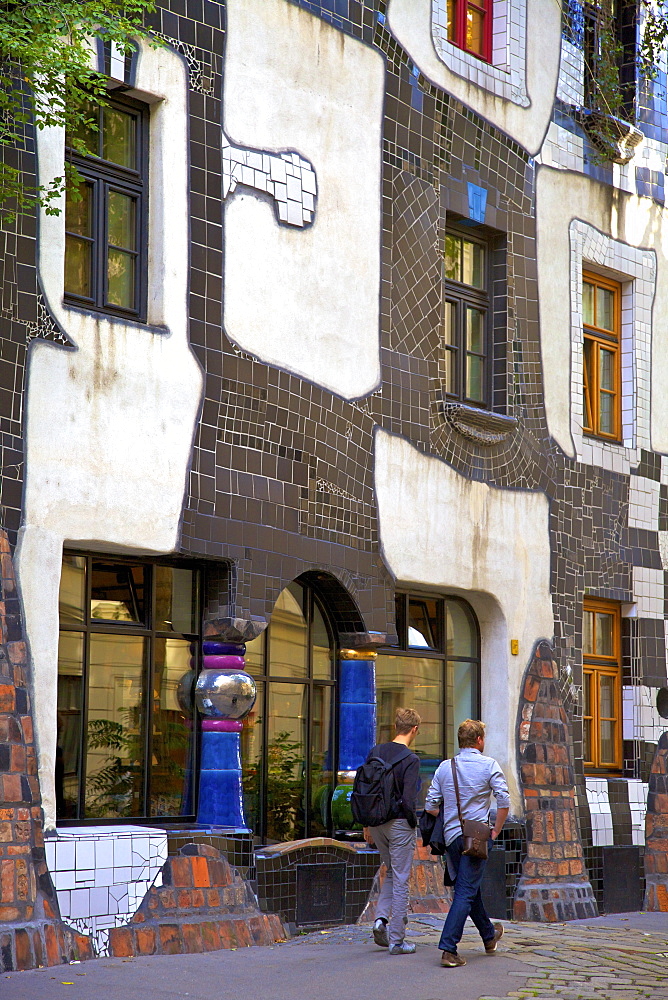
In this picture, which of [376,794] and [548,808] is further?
[548,808]

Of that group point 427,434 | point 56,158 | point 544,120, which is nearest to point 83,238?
point 56,158

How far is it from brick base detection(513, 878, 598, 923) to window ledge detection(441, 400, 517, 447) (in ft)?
13.3

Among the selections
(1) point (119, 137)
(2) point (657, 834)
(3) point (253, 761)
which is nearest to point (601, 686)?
(2) point (657, 834)

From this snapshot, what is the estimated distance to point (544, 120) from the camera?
14.9 m

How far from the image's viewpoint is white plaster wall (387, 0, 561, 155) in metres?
13.3

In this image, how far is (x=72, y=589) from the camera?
10156mm

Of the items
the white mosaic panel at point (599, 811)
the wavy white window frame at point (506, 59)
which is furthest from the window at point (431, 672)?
the wavy white window frame at point (506, 59)

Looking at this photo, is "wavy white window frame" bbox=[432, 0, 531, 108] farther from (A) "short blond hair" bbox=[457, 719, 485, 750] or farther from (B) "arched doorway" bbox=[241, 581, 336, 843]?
(A) "short blond hair" bbox=[457, 719, 485, 750]

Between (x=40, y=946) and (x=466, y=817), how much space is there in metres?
2.72

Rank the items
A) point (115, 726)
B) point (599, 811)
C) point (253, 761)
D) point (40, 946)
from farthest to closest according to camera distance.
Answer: point (599, 811) < point (253, 761) < point (115, 726) < point (40, 946)

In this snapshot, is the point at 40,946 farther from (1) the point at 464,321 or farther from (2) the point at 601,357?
(2) the point at 601,357

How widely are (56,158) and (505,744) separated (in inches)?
271

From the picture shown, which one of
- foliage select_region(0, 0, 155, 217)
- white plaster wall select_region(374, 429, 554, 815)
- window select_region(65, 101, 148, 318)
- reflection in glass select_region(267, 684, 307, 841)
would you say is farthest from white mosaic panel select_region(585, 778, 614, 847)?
foliage select_region(0, 0, 155, 217)

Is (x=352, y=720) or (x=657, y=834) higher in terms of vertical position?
(x=352, y=720)
